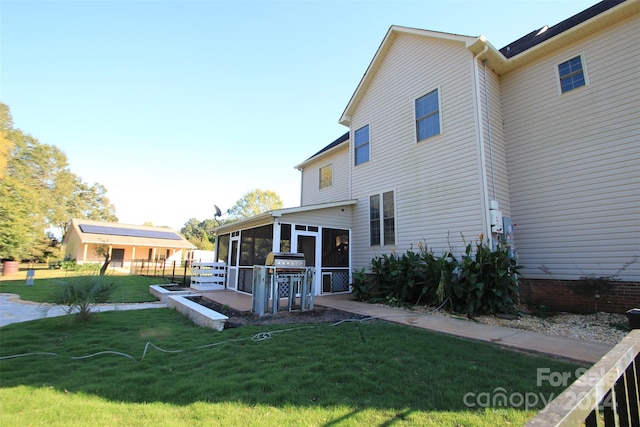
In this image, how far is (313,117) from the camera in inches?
585

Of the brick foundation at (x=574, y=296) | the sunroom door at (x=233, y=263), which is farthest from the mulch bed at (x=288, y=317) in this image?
the brick foundation at (x=574, y=296)

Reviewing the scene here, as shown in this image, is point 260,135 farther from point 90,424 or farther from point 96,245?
point 96,245

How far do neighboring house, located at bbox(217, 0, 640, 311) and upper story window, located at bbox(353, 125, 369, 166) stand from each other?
589 millimetres

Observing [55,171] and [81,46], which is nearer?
[81,46]

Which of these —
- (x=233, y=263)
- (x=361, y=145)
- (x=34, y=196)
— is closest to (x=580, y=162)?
(x=361, y=145)

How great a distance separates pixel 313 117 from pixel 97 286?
11796 millimetres

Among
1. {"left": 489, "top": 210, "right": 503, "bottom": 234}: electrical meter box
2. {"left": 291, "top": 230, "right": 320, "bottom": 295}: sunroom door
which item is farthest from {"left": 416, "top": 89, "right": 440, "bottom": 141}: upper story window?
{"left": 291, "top": 230, "right": 320, "bottom": 295}: sunroom door

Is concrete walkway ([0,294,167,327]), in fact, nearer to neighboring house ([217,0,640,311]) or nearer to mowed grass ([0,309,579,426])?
mowed grass ([0,309,579,426])

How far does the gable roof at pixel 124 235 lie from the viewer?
26.5 m

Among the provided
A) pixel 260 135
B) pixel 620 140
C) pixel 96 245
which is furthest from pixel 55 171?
pixel 620 140

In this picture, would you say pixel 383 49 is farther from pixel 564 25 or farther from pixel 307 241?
pixel 307 241

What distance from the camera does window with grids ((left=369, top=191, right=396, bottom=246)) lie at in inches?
379

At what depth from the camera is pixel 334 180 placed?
1341 centimetres

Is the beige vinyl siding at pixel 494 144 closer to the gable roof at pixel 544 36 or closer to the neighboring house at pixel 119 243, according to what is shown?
the gable roof at pixel 544 36
